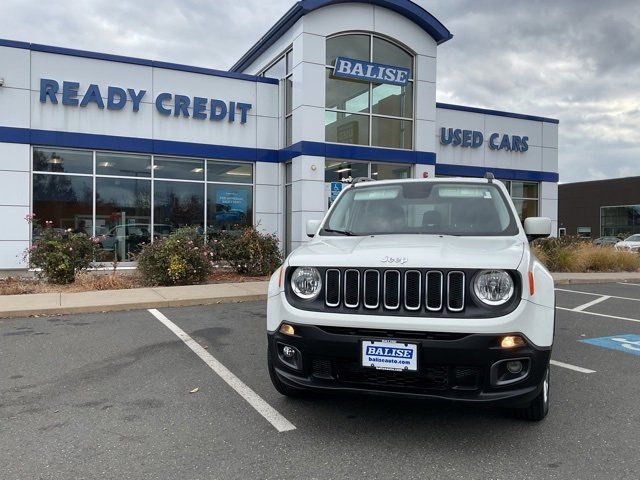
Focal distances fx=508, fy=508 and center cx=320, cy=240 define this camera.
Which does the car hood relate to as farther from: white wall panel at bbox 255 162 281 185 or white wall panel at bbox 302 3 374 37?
white wall panel at bbox 302 3 374 37

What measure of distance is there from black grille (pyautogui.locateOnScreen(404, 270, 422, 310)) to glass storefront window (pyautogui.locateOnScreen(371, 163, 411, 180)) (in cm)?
1228

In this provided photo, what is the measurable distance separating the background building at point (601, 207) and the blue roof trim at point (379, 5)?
132ft

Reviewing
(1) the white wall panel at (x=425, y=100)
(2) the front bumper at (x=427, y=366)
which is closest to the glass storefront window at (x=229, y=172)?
(1) the white wall panel at (x=425, y=100)

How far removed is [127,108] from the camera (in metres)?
13.8

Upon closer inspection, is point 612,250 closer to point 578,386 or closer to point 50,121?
point 578,386

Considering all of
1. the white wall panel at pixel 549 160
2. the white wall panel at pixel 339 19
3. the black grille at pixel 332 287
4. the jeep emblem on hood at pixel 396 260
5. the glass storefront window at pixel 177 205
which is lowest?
the black grille at pixel 332 287

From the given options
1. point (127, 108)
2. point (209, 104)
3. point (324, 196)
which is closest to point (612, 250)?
point (324, 196)

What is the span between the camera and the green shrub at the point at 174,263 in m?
11.3

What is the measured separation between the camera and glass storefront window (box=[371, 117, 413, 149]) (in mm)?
15648

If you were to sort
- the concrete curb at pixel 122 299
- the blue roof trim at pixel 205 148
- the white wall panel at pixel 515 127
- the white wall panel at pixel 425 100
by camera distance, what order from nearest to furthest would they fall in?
1. the concrete curb at pixel 122 299
2. the blue roof trim at pixel 205 148
3. the white wall panel at pixel 425 100
4. the white wall panel at pixel 515 127

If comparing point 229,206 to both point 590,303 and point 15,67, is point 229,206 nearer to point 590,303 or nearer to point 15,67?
point 15,67

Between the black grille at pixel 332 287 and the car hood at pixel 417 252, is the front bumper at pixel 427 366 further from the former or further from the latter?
the car hood at pixel 417 252

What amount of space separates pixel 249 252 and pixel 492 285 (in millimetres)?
10125

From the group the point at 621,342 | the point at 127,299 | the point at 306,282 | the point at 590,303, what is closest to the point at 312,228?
the point at 306,282
